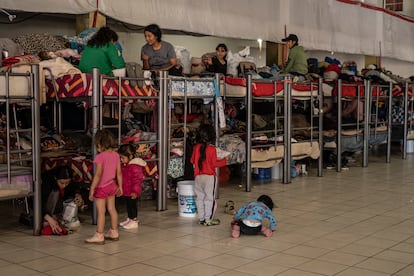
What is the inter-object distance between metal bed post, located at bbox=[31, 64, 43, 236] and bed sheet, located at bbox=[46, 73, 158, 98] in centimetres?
53

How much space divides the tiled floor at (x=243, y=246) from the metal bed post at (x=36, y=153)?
0.19m

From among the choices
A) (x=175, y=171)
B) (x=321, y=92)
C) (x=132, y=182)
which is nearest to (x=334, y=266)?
(x=132, y=182)

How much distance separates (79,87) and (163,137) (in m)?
1.21

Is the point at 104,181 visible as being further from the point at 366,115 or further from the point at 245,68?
the point at 366,115

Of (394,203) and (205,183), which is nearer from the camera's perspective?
(205,183)

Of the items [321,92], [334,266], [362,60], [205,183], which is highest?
[362,60]

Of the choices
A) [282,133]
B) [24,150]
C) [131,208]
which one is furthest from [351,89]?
[24,150]

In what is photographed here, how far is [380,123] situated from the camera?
38.9 ft

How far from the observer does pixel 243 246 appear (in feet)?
17.6

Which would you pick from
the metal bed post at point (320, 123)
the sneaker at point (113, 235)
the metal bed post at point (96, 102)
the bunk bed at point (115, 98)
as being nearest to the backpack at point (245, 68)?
the metal bed post at point (320, 123)

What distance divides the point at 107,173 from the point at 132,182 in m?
0.78

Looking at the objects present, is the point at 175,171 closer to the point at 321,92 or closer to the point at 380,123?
the point at 321,92

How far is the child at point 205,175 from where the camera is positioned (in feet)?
20.2

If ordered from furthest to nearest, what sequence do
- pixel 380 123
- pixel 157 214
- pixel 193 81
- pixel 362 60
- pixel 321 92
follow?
pixel 362 60, pixel 380 123, pixel 321 92, pixel 193 81, pixel 157 214
